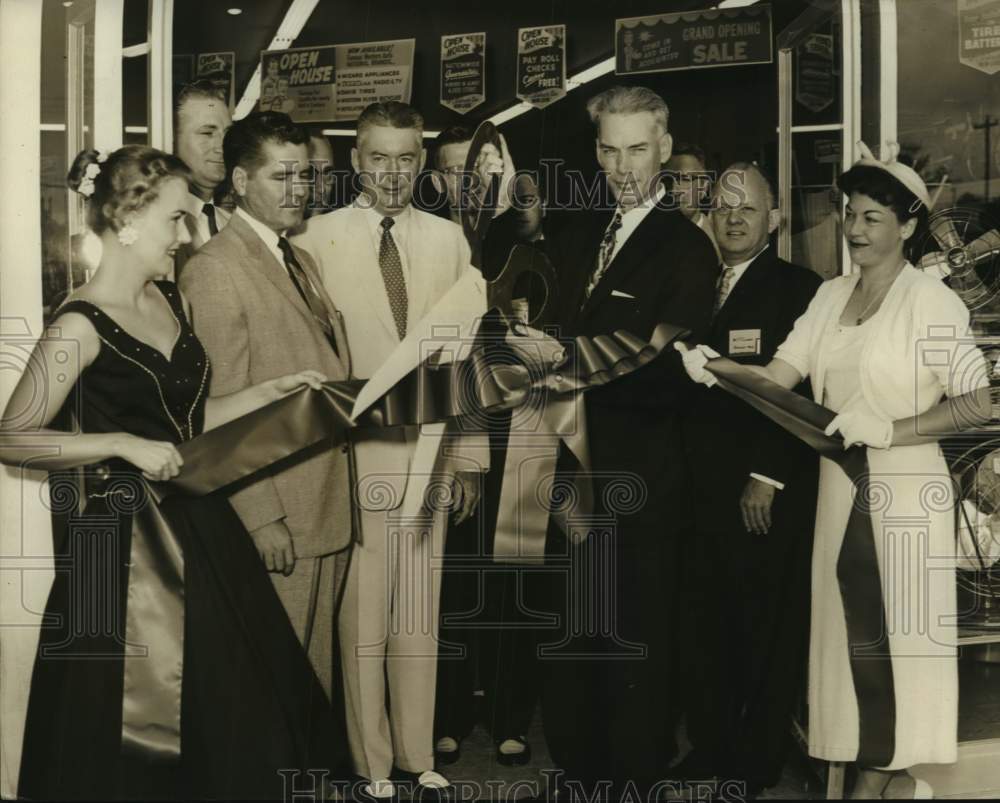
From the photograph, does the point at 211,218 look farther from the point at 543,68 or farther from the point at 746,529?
the point at 746,529

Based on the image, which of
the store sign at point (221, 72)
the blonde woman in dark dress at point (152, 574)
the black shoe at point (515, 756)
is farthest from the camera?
the black shoe at point (515, 756)

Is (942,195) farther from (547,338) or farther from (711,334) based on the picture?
(547,338)

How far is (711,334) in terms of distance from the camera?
3.29 meters

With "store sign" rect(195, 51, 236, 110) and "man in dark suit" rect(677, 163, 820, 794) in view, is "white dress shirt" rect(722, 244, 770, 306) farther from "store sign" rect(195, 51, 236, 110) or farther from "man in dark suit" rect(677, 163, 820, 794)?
"store sign" rect(195, 51, 236, 110)

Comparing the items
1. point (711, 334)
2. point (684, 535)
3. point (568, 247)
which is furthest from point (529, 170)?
point (684, 535)

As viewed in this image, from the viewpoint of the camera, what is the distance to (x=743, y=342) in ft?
10.8

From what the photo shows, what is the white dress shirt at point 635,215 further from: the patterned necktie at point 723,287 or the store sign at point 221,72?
the store sign at point 221,72

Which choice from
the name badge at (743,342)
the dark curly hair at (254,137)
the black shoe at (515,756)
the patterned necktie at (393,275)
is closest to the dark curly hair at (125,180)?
the dark curly hair at (254,137)

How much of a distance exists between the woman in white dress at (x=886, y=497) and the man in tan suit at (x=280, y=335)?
1085 mm

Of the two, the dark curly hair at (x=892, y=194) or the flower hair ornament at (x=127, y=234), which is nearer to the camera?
the flower hair ornament at (x=127, y=234)

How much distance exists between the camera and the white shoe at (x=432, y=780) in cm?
331

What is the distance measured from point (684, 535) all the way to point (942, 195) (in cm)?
125

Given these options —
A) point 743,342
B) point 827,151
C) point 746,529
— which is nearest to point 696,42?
point 827,151

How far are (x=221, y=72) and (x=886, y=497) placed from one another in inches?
89.3
